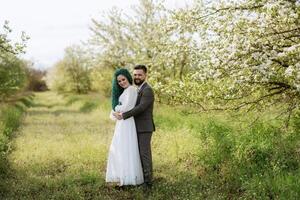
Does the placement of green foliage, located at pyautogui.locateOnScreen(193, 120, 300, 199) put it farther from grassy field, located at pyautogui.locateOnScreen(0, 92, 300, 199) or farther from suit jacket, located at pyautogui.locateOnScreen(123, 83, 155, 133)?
suit jacket, located at pyautogui.locateOnScreen(123, 83, 155, 133)

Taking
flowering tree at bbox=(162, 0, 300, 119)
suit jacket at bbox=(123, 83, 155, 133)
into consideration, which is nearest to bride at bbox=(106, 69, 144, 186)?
suit jacket at bbox=(123, 83, 155, 133)

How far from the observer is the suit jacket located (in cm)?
927

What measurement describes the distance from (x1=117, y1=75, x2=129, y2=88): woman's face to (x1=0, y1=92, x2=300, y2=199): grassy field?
204 cm

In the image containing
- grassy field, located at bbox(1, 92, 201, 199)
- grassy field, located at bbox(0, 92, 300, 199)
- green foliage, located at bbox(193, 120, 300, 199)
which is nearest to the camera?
green foliage, located at bbox(193, 120, 300, 199)

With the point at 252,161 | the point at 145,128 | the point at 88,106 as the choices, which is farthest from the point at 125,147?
the point at 88,106

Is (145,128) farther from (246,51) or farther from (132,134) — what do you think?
(246,51)

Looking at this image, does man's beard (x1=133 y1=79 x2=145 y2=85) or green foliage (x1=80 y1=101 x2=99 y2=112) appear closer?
man's beard (x1=133 y1=79 x2=145 y2=85)

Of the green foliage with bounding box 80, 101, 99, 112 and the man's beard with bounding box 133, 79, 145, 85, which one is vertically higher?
the man's beard with bounding box 133, 79, 145, 85

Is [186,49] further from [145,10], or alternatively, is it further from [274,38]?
[145,10]

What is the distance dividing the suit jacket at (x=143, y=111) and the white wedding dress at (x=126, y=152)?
0.10 m

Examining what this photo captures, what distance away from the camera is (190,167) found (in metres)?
11.1

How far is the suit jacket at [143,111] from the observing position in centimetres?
927

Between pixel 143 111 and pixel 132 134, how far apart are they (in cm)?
50

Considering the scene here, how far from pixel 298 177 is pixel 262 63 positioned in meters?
2.08
